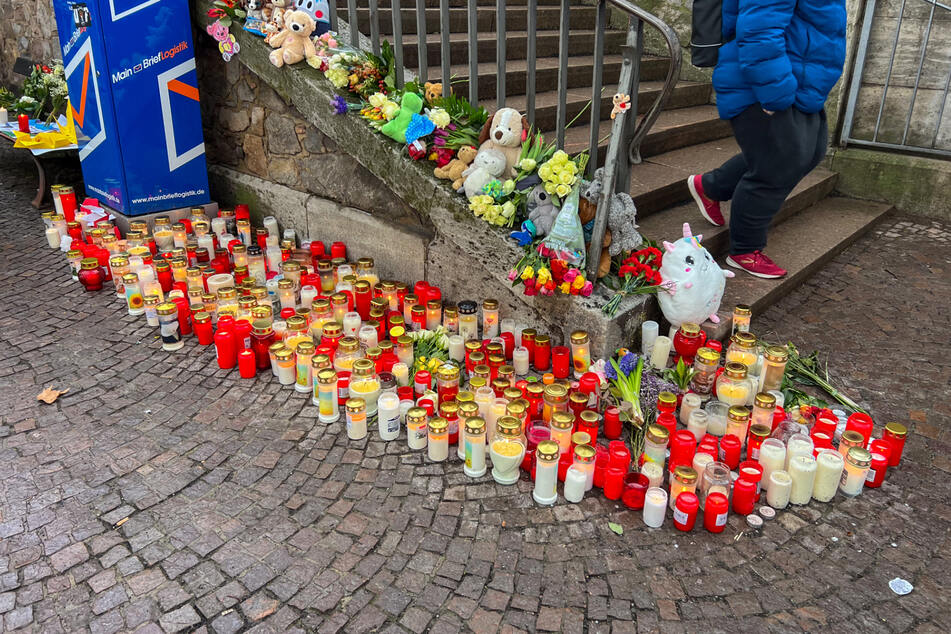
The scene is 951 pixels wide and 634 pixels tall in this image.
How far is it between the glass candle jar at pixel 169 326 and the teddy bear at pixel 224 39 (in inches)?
79.8

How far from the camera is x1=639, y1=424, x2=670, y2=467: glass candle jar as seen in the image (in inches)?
114

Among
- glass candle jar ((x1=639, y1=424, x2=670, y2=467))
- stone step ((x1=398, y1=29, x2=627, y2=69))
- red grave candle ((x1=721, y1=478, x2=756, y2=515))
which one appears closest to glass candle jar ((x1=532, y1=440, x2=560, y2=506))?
glass candle jar ((x1=639, y1=424, x2=670, y2=467))

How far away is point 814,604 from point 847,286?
2954 mm

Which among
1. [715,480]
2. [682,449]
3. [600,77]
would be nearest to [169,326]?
[600,77]

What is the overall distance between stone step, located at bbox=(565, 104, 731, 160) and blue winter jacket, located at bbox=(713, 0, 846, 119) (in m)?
0.94

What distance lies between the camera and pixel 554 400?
3133mm

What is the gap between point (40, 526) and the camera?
270 centimetres

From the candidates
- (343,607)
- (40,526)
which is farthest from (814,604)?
(40,526)

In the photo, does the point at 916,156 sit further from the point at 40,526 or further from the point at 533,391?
the point at 40,526

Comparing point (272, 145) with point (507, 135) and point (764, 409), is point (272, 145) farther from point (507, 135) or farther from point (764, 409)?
point (764, 409)

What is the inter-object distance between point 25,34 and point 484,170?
28.0 feet

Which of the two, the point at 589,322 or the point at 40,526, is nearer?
the point at 40,526

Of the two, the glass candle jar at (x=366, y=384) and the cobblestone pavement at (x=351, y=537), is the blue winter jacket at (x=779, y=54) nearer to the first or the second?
the cobblestone pavement at (x=351, y=537)

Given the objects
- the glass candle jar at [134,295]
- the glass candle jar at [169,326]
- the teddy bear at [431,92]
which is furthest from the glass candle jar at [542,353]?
the glass candle jar at [134,295]
